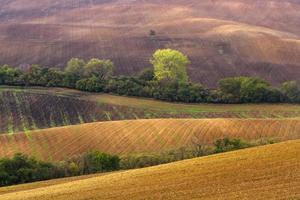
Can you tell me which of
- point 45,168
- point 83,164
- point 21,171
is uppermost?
point 21,171

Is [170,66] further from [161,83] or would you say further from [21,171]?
[21,171]

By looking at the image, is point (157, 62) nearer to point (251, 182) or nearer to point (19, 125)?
point (19, 125)

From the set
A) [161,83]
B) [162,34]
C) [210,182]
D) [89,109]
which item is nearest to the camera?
[210,182]

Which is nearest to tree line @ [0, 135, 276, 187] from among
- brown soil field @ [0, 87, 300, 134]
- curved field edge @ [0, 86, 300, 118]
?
brown soil field @ [0, 87, 300, 134]

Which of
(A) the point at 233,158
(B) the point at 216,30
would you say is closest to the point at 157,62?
(B) the point at 216,30

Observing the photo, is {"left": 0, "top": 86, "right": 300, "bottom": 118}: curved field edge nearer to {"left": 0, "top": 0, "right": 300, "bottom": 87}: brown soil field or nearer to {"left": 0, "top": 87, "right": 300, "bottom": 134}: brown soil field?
{"left": 0, "top": 87, "right": 300, "bottom": 134}: brown soil field

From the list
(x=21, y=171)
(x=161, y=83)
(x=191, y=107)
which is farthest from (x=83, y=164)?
(x=161, y=83)
